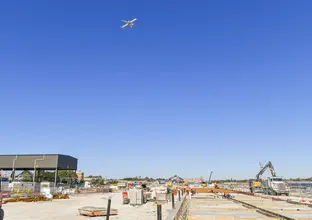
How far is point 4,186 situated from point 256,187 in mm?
58914

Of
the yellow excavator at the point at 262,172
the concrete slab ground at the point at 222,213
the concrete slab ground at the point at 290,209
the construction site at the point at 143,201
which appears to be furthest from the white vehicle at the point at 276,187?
the concrete slab ground at the point at 222,213

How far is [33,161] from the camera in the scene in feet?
233

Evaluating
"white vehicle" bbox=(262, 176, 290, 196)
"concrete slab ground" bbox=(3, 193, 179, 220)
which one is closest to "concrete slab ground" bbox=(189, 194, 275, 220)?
"concrete slab ground" bbox=(3, 193, 179, 220)

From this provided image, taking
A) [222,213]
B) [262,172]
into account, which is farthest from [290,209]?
[262,172]

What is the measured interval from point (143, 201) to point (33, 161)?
4723cm

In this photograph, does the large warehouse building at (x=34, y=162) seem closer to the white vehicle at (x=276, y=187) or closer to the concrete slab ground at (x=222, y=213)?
the white vehicle at (x=276, y=187)

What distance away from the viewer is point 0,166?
2852 inches

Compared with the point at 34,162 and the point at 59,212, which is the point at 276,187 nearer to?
the point at 59,212

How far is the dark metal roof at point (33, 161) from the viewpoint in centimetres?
6938

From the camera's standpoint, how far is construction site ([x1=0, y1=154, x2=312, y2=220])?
21625 millimetres

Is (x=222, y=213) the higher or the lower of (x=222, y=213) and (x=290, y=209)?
the higher

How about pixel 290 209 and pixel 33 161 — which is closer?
pixel 290 209

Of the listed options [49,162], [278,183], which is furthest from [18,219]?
[49,162]

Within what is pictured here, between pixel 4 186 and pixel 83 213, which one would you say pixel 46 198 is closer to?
pixel 4 186
